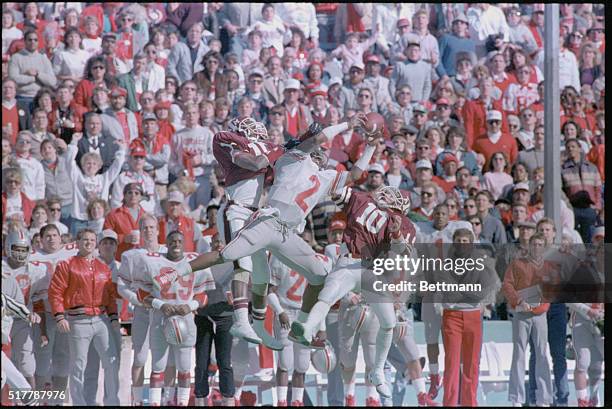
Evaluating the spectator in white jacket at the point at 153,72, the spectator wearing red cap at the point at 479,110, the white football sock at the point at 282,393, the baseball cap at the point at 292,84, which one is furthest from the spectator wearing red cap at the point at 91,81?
the white football sock at the point at 282,393

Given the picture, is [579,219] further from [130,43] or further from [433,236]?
[130,43]

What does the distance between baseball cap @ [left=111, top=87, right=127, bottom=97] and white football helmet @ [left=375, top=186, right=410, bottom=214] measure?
4108mm

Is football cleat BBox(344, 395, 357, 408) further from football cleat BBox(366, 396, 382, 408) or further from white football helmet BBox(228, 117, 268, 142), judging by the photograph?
white football helmet BBox(228, 117, 268, 142)

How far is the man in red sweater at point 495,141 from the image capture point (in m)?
12.3

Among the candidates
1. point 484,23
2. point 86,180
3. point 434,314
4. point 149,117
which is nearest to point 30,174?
point 86,180

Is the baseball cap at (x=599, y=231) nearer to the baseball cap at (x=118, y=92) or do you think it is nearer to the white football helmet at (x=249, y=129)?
the white football helmet at (x=249, y=129)

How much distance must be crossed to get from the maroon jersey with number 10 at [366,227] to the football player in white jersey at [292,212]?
27 cm

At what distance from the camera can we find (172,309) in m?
9.63

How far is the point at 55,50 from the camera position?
12859mm

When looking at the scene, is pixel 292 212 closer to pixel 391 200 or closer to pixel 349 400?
pixel 391 200

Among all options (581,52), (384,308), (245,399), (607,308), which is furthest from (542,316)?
(581,52)

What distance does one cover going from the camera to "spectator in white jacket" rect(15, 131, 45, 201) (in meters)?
11.3

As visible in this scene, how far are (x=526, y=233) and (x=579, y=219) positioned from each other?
5.30 ft

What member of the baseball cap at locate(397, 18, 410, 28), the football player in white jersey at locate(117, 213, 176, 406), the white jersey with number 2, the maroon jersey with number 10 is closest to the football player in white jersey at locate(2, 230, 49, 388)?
the football player in white jersey at locate(117, 213, 176, 406)
